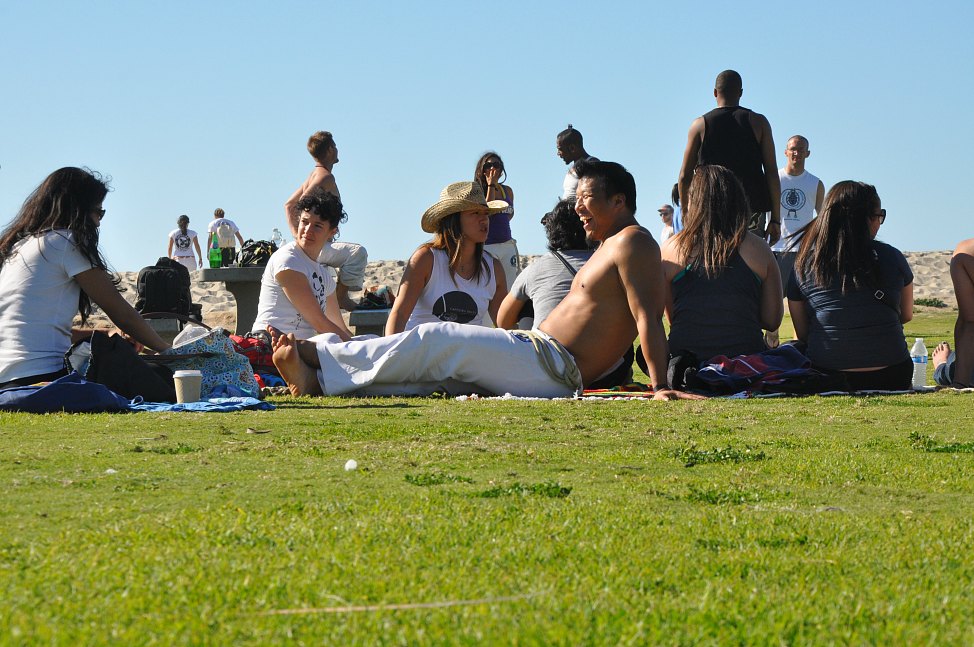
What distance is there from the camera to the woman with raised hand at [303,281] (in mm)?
8906

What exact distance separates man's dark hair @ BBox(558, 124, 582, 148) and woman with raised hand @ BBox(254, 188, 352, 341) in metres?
3.12

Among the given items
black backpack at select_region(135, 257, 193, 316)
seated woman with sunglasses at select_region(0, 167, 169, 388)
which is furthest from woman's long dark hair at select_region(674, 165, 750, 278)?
black backpack at select_region(135, 257, 193, 316)

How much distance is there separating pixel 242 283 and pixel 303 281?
5.44m

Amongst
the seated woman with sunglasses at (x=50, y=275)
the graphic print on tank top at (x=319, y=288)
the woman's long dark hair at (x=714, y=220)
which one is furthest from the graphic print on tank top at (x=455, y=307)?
the seated woman with sunglasses at (x=50, y=275)

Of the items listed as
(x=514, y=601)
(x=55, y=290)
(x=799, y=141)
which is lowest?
(x=514, y=601)

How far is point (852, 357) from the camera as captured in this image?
8.03 meters

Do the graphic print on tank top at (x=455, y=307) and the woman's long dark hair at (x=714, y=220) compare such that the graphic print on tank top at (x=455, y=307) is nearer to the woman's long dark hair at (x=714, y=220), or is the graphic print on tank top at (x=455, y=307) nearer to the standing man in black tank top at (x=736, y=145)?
the woman's long dark hair at (x=714, y=220)

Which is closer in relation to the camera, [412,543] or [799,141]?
[412,543]

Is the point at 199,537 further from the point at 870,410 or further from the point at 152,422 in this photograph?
the point at 870,410

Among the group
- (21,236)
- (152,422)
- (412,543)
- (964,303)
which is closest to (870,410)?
(964,303)

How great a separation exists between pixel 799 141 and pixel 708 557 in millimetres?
10060

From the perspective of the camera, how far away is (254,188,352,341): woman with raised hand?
8.91 meters

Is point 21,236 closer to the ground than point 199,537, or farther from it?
farther from it

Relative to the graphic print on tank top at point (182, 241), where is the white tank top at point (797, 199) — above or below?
below
